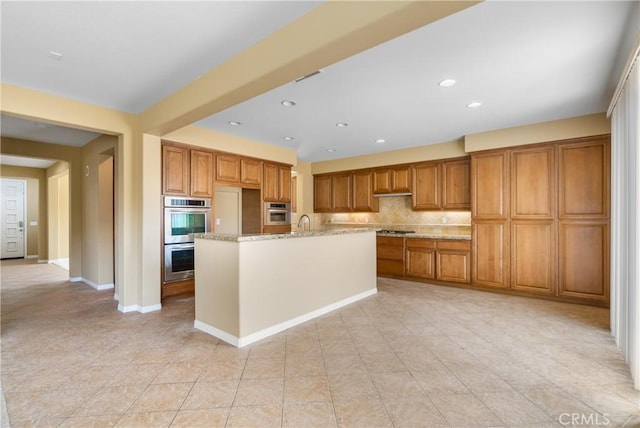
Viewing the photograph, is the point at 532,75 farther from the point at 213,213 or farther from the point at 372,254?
the point at 213,213

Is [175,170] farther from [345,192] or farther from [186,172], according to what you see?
[345,192]

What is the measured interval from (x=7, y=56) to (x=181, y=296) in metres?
3.35

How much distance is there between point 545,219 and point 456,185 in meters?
1.47

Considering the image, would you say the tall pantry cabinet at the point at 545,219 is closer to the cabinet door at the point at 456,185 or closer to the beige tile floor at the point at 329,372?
the cabinet door at the point at 456,185

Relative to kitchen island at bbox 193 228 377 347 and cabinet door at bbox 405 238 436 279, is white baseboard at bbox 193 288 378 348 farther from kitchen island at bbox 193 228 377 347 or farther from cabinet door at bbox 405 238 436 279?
cabinet door at bbox 405 238 436 279

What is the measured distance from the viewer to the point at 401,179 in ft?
20.1

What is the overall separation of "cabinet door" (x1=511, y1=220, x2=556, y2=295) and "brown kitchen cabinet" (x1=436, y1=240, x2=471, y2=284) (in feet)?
2.21

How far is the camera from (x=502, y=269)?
4754mm

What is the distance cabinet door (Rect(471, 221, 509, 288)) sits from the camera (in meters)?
4.73

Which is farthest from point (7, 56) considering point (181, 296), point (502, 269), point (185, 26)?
point (502, 269)

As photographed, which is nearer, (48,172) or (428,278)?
(428,278)

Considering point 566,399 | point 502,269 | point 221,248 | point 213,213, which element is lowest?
point 566,399

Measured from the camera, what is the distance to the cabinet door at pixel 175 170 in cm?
429

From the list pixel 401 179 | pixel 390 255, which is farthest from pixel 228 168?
pixel 390 255
